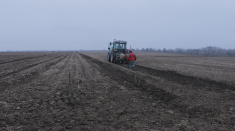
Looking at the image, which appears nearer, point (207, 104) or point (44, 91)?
point (207, 104)

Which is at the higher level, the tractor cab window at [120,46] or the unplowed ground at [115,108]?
the tractor cab window at [120,46]

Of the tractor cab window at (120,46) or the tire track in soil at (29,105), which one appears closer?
the tire track in soil at (29,105)

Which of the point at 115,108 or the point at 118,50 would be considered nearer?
the point at 115,108

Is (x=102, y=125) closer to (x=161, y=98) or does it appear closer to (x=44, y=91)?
(x=161, y=98)

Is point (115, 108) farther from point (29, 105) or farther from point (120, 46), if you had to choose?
point (120, 46)

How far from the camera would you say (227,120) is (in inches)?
181

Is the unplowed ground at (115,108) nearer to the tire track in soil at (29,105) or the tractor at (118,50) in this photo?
the tire track in soil at (29,105)

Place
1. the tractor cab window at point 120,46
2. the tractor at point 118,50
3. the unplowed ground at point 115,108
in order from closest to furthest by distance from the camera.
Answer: the unplowed ground at point 115,108 < the tractor at point 118,50 < the tractor cab window at point 120,46

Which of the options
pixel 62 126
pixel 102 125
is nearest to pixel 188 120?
pixel 102 125

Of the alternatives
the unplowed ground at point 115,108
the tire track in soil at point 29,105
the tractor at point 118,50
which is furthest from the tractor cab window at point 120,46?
the tire track in soil at point 29,105

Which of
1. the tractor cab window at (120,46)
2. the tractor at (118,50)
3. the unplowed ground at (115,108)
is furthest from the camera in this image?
the tractor cab window at (120,46)

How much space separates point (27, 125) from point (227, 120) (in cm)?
500

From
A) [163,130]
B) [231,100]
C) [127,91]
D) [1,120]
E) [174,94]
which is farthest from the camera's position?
[127,91]

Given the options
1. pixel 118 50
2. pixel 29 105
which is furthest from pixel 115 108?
pixel 118 50
